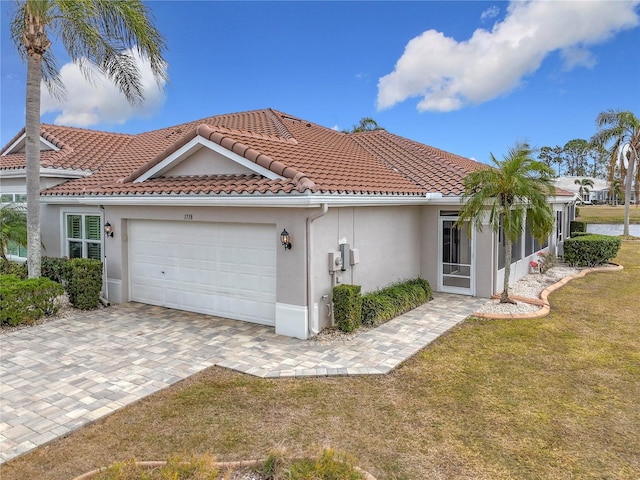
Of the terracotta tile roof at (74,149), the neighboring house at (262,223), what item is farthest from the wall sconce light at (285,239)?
the terracotta tile roof at (74,149)

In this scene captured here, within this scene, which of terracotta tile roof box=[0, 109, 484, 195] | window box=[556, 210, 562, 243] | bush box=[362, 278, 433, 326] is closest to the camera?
terracotta tile roof box=[0, 109, 484, 195]

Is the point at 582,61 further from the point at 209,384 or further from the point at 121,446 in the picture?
the point at 121,446

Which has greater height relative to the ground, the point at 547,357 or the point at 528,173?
the point at 528,173

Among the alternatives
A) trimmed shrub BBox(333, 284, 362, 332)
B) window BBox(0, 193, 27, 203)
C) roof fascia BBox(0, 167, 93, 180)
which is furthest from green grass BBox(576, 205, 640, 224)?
window BBox(0, 193, 27, 203)

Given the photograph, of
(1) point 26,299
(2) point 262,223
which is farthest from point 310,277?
(1) point 26,299

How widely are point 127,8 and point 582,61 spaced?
2221 cm

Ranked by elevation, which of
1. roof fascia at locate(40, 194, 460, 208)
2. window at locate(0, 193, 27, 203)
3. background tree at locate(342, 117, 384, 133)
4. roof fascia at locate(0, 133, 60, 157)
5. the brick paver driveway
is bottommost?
the brick paver driveway

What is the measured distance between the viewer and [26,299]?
10297 mm

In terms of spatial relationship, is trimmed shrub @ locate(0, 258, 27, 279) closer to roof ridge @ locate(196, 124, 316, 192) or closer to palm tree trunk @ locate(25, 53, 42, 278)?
palm tree trunk @ locate(25, 53, 42, 278)

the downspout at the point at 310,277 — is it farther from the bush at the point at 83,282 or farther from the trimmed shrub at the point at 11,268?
the trimmed shrub at the point at 11,268

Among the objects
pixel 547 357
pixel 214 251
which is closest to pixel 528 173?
pixel 547 357

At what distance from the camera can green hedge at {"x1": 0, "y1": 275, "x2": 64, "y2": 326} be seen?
999cm

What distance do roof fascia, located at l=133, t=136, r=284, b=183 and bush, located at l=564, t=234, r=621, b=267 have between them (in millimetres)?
15798

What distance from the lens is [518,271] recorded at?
15.6m
